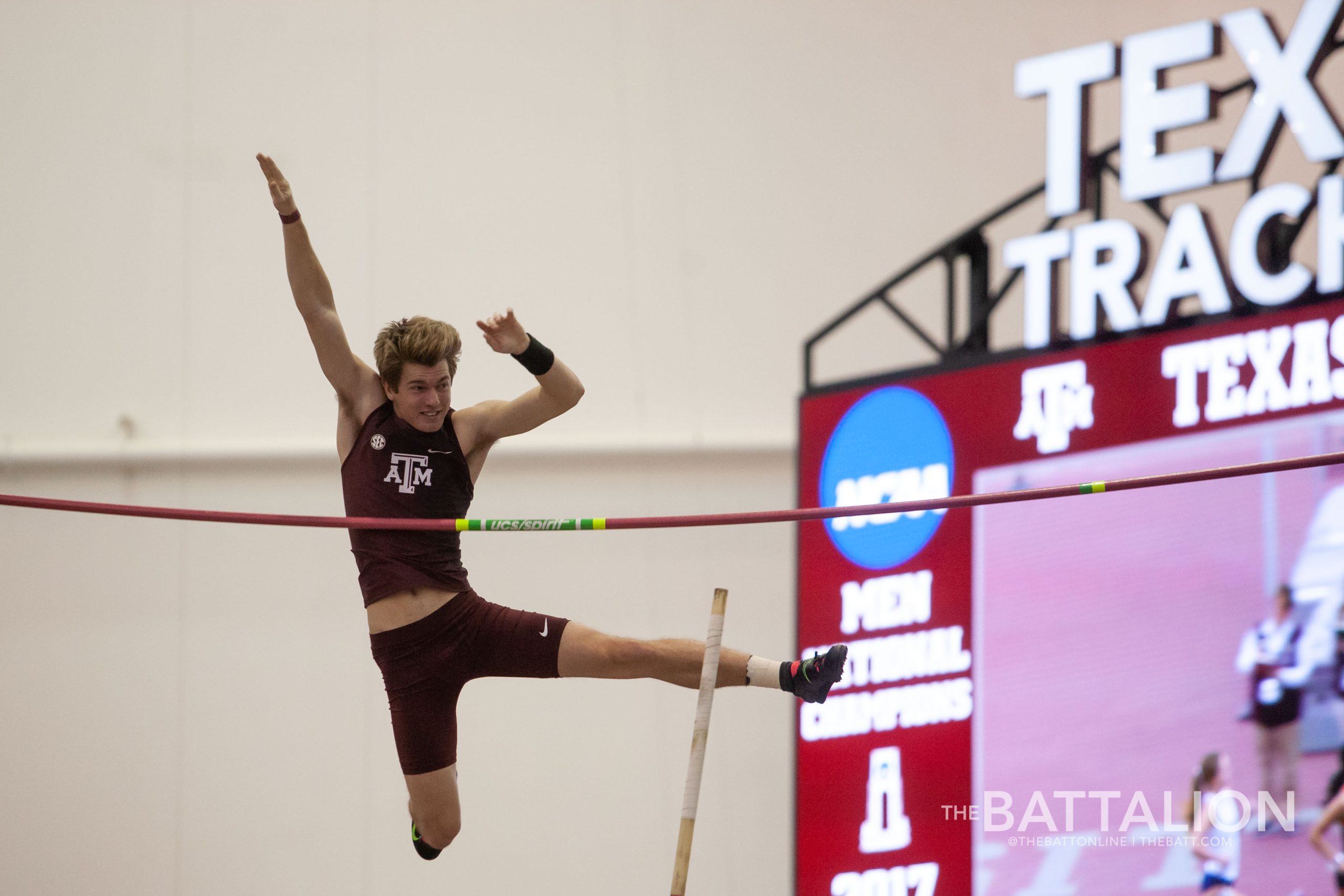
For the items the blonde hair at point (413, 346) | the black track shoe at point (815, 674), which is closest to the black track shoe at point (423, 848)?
the black track shoe at point (815, 674)

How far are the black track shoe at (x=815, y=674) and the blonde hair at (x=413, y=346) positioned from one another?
3.92 feet

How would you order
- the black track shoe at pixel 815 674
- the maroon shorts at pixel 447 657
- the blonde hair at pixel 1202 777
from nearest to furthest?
1. the black track shoe at pixel 815 674
2. the maroon shorts at pixel 447 657
3. the blonde hair at pixel 1202 777

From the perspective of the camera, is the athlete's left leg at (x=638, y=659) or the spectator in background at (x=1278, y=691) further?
the spectator in background at (x=1278, y=691)

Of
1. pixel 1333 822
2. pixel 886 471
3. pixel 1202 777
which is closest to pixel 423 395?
pixel 886 471

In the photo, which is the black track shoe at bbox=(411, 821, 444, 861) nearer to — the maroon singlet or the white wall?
the maroon singlet

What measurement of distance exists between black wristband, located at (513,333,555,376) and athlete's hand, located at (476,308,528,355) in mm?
30

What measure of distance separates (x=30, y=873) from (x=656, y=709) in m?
3.61

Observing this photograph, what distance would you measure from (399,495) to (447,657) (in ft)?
1.52

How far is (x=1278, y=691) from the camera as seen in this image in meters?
5.28

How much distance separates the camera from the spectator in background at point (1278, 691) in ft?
17.1

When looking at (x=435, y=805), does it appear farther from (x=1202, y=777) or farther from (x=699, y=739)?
(x=1202, y=777)

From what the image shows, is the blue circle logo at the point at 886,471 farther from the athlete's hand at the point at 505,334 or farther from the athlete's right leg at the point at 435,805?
the athlete's hand at the point at 505,334

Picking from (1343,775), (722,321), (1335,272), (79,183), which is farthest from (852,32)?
(1343,775)

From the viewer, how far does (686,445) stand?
8539 millimetres
